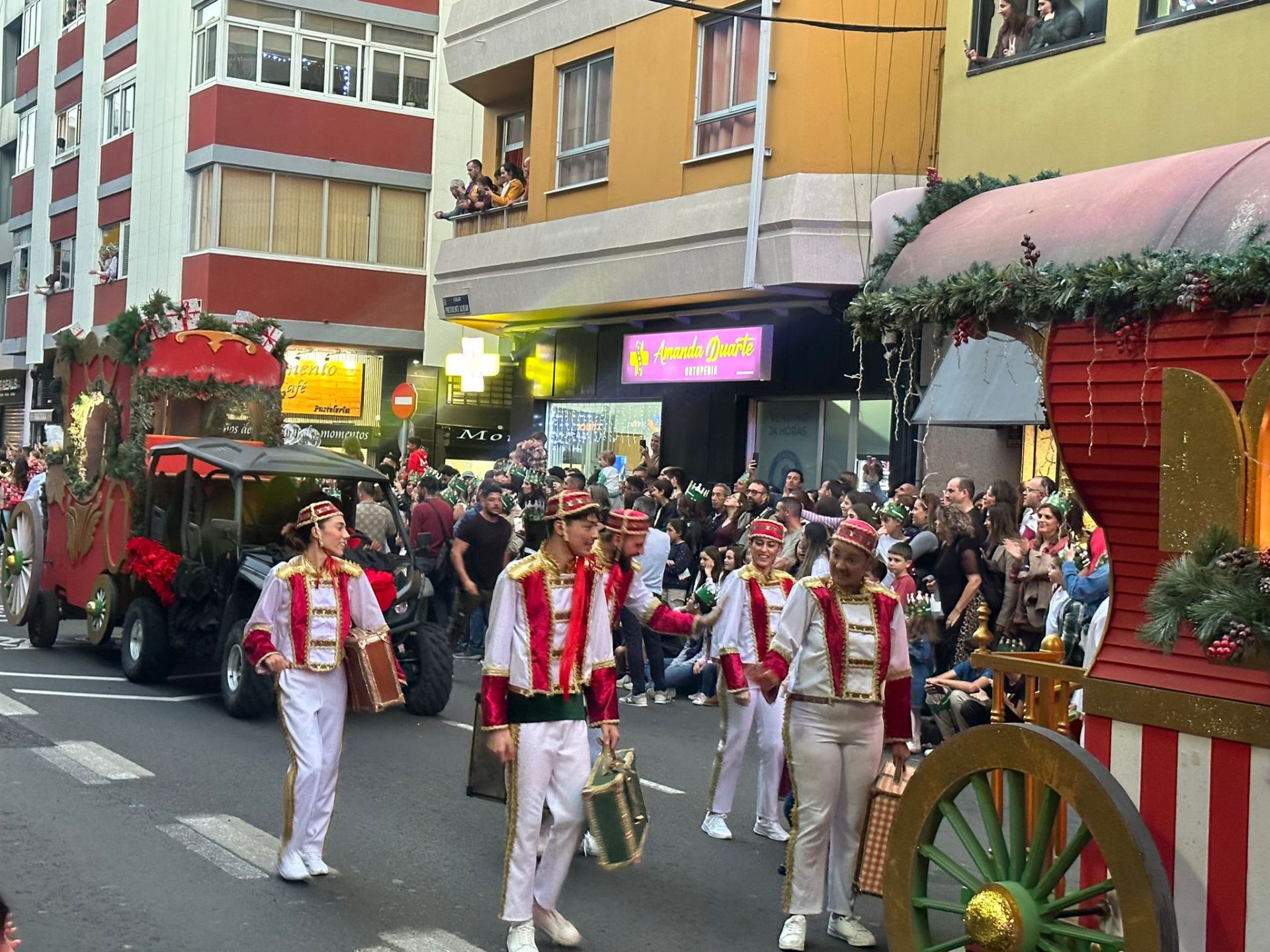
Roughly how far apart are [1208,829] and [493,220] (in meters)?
19.4

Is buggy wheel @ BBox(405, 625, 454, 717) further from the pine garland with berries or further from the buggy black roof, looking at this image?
the pine garland with berries

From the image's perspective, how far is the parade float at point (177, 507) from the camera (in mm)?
11859

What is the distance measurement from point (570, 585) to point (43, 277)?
3505cm

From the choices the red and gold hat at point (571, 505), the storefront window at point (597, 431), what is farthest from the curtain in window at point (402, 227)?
the red and gold hat at point (571, 505)

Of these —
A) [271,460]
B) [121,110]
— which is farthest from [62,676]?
[121,110]

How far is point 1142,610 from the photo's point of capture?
15.0ft

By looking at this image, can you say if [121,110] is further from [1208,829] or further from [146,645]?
[1208,829]

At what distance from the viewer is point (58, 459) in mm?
15164

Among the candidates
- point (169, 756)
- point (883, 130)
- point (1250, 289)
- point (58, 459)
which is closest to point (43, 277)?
point (58, 459)

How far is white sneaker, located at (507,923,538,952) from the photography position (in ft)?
19.3

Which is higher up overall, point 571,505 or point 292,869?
point 571,505

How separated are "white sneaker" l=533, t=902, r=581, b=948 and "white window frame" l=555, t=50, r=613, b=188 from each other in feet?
49.1

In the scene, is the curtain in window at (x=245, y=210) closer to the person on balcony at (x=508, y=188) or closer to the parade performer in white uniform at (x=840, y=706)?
the person on balcony at (x=508, y=188)

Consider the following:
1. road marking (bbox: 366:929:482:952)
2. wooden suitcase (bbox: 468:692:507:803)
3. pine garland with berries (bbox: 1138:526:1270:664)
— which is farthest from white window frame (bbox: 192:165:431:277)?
pine garland with berries (bbox: 1138:526:1270:664)
